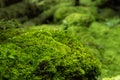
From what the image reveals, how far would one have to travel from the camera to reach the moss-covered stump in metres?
4.29

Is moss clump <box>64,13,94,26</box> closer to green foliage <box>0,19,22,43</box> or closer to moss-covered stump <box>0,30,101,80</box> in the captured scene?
green foliage <box>0,19,22,43</box>

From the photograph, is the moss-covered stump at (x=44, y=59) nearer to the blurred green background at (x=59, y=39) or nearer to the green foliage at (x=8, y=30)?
the blurred green background at (x=59, y=39)

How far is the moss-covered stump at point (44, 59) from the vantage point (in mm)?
4285

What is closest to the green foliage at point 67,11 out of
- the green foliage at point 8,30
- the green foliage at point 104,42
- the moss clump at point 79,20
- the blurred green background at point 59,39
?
the blurred green background at point 59,39

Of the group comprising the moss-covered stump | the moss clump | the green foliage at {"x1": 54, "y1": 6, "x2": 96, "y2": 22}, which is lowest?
the green foliage at {"x1": 54, "y1": 6, "x2": 96, "y2": 22}

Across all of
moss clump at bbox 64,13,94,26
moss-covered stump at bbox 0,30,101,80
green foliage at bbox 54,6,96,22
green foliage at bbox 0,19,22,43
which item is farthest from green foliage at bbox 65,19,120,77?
green foliage at bbox 0,19,22,43

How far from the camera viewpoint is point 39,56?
448cm

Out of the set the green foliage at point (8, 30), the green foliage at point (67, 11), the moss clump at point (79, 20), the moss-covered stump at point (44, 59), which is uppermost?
the green foliage at point (8, 30)

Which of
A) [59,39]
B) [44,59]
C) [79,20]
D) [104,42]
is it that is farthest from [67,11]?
[44,59]

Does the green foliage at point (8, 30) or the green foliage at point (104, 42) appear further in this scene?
the green foliage at point (104, 42)

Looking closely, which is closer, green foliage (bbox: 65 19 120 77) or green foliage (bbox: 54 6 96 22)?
green foliage (bbox: 65 19 120 77)

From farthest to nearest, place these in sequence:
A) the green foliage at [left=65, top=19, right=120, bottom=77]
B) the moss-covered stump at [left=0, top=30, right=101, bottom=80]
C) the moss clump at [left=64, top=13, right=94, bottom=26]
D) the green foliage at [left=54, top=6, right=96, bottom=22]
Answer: the green foliage at [left=54, top=6, right=96, bottom=22]
the moss clump at [left=64, top=13, right=94, bottom=26]
the green foliage at [left=65, top=19, right=120, bottom=77]
the moss-covered stump at [left=0, top=30, right=101, bottom=80]

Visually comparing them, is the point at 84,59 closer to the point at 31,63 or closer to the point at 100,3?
the point at 31,63

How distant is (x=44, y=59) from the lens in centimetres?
442
